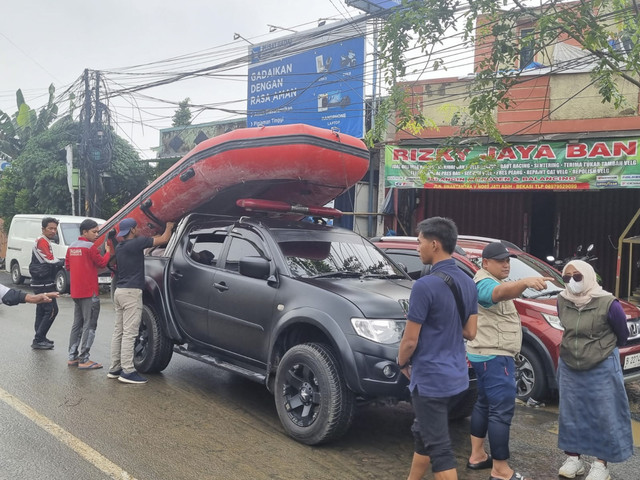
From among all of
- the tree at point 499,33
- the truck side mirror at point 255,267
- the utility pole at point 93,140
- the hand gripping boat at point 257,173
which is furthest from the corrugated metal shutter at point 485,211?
the utility pole at point 93,140

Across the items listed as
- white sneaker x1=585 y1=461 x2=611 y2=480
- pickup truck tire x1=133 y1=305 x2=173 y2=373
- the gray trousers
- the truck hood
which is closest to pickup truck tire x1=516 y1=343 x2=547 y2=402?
the truck hood

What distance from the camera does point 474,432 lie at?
4258 millimetres

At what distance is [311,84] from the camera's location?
1823 centimetres

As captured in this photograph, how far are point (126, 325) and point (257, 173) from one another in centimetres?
215

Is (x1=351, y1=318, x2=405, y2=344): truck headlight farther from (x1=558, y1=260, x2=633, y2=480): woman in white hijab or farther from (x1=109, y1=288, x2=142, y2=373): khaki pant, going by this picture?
(x1=109, y1=288, x2=142, y2=373): khaki pant

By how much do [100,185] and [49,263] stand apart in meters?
13.8

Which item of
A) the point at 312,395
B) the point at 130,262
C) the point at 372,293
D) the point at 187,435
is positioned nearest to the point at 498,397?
the point at 372,293

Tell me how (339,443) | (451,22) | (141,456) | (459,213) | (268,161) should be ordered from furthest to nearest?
1. (459,213)
2. (451,22)
3. (268,161)
4. (339,443)
5. (141,456)

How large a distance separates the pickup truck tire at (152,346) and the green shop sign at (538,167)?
5326mm

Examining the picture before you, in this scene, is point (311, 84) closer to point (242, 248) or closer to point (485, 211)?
point (485, 211)

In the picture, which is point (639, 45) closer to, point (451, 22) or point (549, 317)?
point (451, 22)

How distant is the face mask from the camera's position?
12.9 ft

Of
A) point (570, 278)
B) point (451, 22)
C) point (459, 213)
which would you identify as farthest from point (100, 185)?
point (570, 278)

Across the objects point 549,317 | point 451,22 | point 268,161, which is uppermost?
point 451,22
